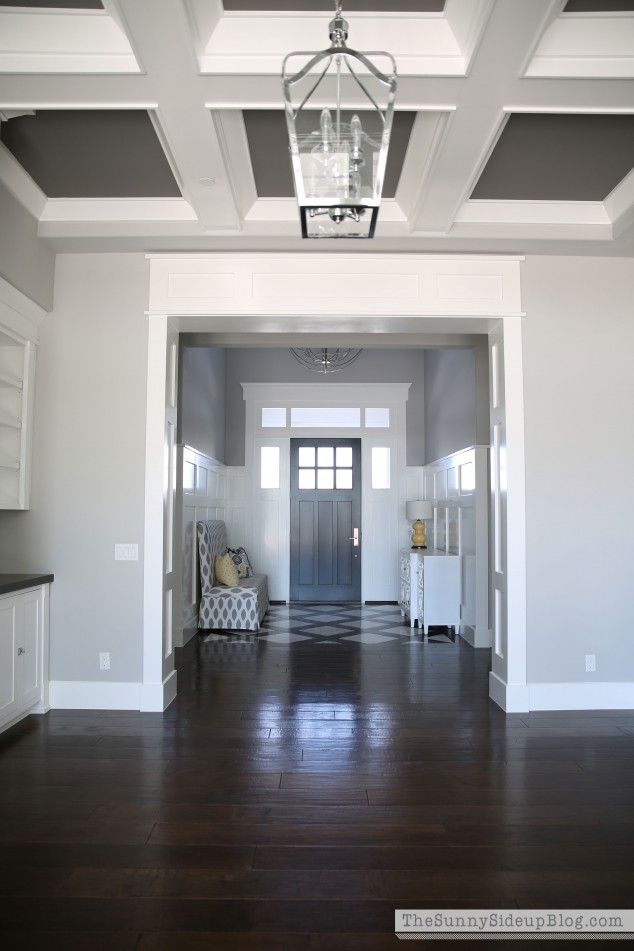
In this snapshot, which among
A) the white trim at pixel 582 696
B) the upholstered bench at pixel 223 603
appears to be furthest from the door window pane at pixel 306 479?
the white trim at pixel 582 696

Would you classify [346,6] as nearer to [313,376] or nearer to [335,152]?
[335,152]

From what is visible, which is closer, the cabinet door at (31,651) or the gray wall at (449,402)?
the cabinet door at (31,651)

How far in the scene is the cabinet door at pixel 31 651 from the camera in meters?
3.97

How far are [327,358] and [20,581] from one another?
6.04m

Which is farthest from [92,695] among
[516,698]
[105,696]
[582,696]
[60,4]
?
[60,4]

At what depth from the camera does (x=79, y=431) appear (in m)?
4.40

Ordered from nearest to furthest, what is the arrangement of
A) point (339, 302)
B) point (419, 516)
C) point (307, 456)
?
point (339, 302) < point (419, 516) < point (307, 456)

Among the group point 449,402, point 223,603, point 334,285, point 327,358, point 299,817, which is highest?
point 327,358

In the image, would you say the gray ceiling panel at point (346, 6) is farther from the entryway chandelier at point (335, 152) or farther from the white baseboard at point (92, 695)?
the white baseboard at point (92, 695)

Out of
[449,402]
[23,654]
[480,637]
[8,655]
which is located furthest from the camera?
[449,402]

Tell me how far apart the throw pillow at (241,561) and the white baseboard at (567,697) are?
4.50 metres

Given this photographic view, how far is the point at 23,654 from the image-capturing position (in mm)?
3965

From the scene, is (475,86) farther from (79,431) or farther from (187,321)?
(79,431)

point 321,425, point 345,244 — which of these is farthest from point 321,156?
point 321,425
